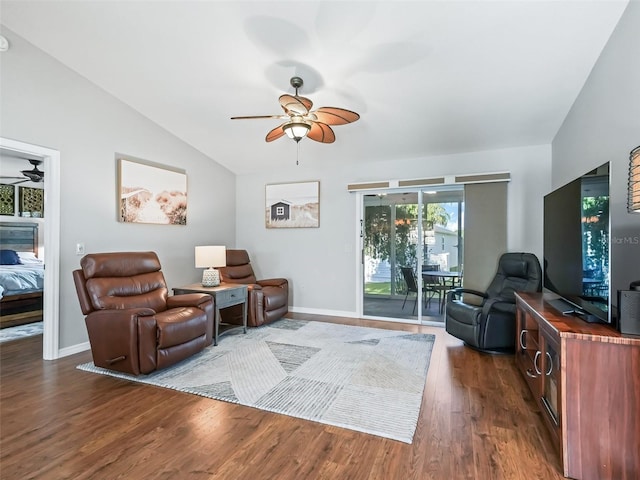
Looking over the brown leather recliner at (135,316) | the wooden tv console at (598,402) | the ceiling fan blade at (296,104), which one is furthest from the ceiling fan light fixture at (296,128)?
the wooden tv console at (598,402)

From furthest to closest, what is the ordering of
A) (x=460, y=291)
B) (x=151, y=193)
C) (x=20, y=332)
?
(x=151, y=193) < (x=20, y=332) < (x=460, y=291)

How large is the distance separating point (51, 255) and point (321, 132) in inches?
117

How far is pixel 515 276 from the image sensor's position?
3.85 meters

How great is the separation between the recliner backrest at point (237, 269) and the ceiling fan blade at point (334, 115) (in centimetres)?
286

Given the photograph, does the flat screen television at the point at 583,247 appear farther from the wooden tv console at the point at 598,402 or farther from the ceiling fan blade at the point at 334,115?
the ceiling fan blade at the point at 334,115

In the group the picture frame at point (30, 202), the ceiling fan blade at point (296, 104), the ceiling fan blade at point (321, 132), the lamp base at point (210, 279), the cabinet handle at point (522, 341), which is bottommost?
the cabinet handle at point (522, 341)

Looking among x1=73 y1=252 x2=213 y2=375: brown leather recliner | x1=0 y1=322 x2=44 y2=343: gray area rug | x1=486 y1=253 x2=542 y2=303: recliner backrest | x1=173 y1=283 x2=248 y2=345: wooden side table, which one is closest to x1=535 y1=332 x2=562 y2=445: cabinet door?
x1=486 y1=253 x2=542 y2=303: recliner backrest

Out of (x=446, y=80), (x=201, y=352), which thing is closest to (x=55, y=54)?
(x=201, y=352)

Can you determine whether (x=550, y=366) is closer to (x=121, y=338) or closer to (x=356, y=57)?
(x=356, y=57)

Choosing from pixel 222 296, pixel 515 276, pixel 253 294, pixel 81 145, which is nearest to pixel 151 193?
pixel 81 145

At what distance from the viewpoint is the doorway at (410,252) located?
4676 millimetres

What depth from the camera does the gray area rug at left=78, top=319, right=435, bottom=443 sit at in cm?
231

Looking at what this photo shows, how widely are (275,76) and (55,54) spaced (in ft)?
7.22

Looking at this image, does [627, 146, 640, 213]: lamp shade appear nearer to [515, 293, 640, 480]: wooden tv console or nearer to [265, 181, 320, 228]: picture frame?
[515, 293, 640, 480]: wooden tv console
